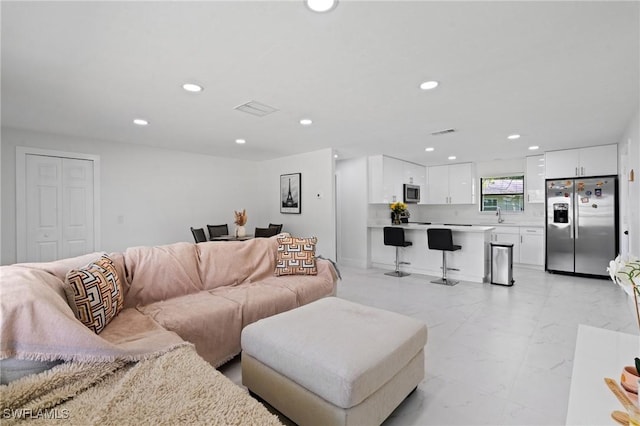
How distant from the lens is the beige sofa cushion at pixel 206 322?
→ 2008 millimetres

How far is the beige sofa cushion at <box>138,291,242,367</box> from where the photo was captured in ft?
6.59

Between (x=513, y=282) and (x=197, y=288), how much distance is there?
4.76 metres

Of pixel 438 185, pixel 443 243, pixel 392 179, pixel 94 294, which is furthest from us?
pixel 438 185

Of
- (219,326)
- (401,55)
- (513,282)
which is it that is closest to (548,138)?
(513,282)

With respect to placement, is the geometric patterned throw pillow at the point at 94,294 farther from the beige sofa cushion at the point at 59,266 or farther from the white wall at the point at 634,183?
the white wall at the point at 634,183

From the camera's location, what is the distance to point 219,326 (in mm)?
2150

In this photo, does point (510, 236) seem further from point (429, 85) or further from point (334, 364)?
point (334, 364)

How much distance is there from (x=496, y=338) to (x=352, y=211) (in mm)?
3943

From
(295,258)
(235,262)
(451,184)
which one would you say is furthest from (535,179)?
(235,262)

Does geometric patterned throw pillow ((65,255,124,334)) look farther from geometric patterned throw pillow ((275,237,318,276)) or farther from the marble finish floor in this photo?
geometric patterned throw pillow ((275,237,318,276))

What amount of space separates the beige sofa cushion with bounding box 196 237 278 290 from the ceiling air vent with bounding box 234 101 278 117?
4.80 feet

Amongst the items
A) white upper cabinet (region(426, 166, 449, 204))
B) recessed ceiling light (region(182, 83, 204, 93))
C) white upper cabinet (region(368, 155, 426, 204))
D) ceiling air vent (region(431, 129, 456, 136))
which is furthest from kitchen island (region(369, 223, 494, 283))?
recessed ceiling light (region(182, 83, 204, 93))

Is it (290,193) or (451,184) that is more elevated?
(451,184)

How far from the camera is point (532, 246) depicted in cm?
575
